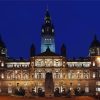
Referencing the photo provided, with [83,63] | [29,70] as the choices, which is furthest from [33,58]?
[83,63]

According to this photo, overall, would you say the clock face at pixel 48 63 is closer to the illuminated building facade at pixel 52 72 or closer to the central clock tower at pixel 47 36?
the illuminated building facade at pixel 52 72

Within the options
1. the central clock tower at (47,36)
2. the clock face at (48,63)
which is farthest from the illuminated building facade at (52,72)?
the central clock tower at (47,36)

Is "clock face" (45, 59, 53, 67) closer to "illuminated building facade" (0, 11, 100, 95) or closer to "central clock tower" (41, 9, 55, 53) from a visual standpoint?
"illuminated building facade" (0, 11, 100, 95)

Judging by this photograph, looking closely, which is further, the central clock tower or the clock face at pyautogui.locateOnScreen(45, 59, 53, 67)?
the central clock tower

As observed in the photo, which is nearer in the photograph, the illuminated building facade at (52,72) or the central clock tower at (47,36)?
the illuminated building facade at (52,72)

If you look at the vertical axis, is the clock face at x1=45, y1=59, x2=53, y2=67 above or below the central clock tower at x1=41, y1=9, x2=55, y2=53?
below

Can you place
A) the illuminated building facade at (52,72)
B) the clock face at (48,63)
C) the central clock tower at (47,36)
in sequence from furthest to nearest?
the central clock tower at (47,36) < the clock face at (48,63) < the illuminated building facade at (52,72)

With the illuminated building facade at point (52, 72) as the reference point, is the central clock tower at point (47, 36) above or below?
above

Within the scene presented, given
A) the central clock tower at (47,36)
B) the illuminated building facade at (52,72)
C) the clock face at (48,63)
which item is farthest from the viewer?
the central clock tower at (47,36)

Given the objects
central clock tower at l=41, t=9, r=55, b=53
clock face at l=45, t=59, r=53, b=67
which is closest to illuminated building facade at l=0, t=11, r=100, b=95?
clock face at l=45, t=59, r=53, b=67

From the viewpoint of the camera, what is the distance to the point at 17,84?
142375 millimetres

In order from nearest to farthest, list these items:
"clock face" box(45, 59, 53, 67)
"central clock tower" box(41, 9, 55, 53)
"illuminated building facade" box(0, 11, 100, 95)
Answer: "illuminated building facade" box(0, 11, 100, 95) → "clock face" box(45, 59, 53, 67) → "central clock tower" box(41, 9, 55, 53)

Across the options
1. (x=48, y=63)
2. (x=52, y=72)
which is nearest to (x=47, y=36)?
(x=48, y=63)

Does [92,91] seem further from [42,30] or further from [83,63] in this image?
[42,30]
